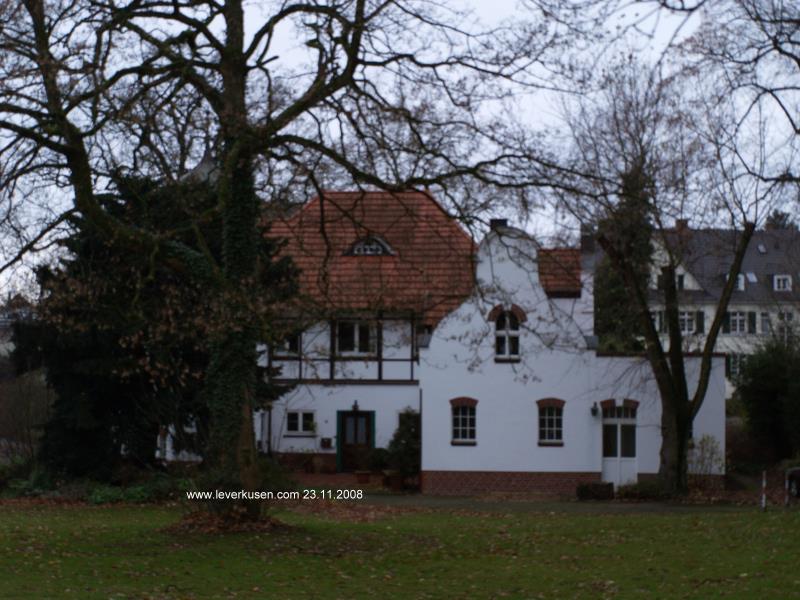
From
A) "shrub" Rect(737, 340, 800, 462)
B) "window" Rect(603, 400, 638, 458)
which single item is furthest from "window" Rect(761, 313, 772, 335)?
"window" Rect(603, 400, 638, 458)

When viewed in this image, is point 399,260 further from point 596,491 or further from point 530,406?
point 530,406

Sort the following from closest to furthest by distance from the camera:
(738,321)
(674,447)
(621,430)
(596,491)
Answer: (674,447), (596,491), (621,430), (738,321)

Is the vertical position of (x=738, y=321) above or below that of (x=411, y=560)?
above

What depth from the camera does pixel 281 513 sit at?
24.2 m

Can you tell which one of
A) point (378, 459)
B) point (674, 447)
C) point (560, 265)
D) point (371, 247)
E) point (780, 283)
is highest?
point (780, 283)

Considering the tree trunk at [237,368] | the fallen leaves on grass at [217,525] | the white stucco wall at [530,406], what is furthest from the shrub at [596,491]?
the tree trunk at [237,368]

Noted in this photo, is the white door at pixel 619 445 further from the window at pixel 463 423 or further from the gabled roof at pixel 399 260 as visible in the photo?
the gabled roof at pixel 399 260

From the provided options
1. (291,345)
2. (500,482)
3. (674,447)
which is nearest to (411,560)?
(291,345)

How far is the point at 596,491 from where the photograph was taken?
33.3 m

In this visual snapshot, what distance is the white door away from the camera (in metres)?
35.6

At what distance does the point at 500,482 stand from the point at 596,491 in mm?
3252

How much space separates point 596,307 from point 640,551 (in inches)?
841

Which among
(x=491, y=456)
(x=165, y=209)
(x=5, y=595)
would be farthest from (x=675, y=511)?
(x=5, y=595)

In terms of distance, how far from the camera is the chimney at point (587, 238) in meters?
19.5
